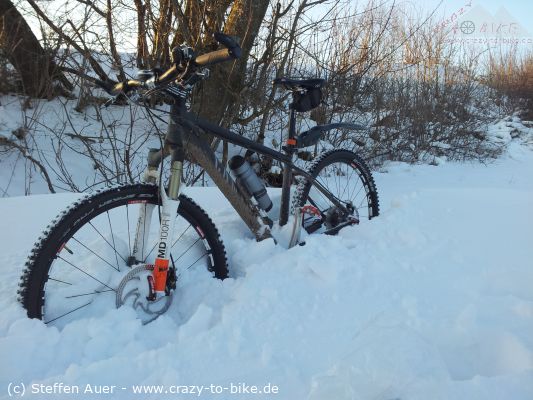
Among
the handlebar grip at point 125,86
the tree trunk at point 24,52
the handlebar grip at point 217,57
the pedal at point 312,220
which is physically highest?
the tree trunk at point 24,52

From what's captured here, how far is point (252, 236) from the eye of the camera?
2.29 m

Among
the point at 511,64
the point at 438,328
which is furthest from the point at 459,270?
the point at 511,64

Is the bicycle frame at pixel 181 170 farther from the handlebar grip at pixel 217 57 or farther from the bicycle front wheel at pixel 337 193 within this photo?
the bicycle front wheel at pixel 337 193

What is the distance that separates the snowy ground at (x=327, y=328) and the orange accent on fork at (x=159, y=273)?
124 millimetres

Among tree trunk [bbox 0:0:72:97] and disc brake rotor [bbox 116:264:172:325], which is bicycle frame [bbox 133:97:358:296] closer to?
disc brake rotor [bbox 116:264:172:325]

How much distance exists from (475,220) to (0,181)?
506 cm

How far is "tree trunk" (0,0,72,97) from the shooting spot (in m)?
5.14

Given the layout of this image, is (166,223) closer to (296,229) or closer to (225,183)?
(225,183)

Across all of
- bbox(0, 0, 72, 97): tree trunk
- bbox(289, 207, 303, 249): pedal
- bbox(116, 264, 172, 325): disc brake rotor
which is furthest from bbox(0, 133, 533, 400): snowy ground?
bbox(0, 0, 72, 97): tree trunk

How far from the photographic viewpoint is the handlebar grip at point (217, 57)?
1.43 m

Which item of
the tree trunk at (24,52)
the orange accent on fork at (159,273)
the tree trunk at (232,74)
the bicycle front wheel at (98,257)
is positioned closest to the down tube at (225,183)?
the bicycle front wheel at (98,257)

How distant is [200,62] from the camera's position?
1.51 metres

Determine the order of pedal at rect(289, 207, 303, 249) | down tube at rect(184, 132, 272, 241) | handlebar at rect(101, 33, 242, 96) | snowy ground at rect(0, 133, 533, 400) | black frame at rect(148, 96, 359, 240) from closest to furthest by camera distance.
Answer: snowy ground at rect(0, 133, 533, 400)
handlebar at rect(101, 33, 242, 96)
black frame at rect(148, 96, 359, 240)
down tube at rect(184, 132, 272, 241)
pedal at rect(289, 207, 303, 249)

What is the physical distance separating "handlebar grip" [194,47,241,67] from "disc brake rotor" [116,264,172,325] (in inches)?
32.3
